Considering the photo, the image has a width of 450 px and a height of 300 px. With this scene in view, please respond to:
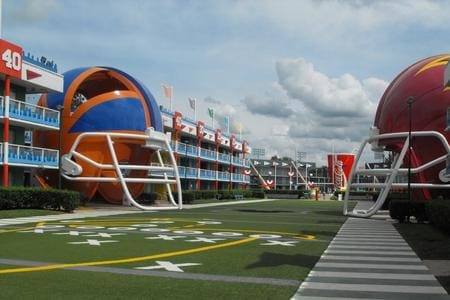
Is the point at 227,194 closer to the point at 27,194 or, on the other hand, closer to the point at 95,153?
the point at 95,153

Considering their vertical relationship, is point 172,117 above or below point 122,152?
above

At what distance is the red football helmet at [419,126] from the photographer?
108ft

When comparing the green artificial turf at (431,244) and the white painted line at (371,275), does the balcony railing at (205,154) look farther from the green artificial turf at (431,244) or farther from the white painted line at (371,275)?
the white painted line at (371,275)

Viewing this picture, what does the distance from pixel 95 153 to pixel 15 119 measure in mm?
7551

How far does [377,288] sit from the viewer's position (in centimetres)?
957

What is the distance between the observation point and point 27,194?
107 feet

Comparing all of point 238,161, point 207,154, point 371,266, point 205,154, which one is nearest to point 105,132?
point 371,266

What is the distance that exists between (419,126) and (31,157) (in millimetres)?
24698

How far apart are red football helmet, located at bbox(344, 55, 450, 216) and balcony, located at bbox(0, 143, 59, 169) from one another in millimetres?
20531

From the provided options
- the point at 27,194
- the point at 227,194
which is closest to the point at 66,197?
the point at 27,194

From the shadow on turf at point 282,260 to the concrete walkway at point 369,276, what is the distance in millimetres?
251

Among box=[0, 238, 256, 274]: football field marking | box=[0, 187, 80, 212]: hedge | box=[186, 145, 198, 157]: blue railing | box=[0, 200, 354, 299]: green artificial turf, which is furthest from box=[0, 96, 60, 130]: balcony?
box=[186, 145, 198, 157]: blue railing

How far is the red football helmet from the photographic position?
3300 cm

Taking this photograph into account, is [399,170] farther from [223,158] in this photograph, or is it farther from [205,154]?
[223,158]
